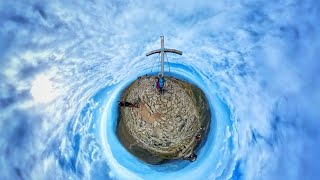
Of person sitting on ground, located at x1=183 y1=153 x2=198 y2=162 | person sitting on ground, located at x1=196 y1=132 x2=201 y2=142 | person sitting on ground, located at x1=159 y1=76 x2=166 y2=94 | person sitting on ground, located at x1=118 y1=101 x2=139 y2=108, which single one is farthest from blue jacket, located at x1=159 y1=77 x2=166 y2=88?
person sitting on ground, located at x1=183 y1=153 x2=198 y2=162

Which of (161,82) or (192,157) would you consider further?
(192,157)

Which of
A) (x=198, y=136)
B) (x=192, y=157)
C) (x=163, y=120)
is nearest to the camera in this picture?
(x=163, y=120)

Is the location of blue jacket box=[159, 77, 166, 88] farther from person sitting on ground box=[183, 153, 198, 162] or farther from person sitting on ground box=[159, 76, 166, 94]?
person sitting on ground box=[183, 153, 198, 162]

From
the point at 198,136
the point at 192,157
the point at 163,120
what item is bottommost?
the point at 192,157

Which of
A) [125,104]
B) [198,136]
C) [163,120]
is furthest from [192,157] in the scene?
[125,104]

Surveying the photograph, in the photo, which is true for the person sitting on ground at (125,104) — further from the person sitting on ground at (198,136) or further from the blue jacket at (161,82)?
the person sitting on ground at (198,136)

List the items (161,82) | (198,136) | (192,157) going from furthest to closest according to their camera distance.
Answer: (192,157) < (198,136) < (161,82)

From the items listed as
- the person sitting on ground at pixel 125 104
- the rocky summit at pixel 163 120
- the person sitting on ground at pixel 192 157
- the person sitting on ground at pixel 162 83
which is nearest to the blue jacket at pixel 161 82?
the person sitting on ground at pixel 162 83

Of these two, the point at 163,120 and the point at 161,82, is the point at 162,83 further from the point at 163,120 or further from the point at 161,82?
the point at 163,120

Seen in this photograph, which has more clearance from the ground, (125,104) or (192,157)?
(125,104)
